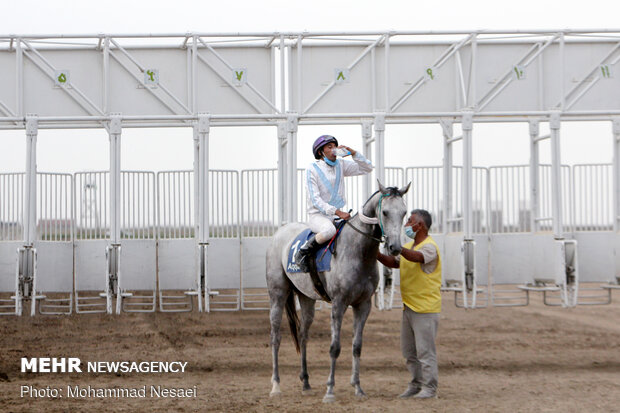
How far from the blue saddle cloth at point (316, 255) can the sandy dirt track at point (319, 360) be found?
134 centimetres

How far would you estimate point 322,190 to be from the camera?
836 cm

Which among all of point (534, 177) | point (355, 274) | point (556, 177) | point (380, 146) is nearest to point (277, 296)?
point (355, 274)

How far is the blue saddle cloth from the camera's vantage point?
8.27 metres

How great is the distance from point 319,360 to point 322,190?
12.6 feet

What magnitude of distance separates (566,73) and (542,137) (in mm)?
1432

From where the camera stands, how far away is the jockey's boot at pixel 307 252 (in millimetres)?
8305

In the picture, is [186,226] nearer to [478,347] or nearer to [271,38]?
[271,38]

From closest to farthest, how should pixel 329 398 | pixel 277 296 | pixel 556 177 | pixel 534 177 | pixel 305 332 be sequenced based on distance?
pixel 329 398, pixel 305 332, pixel 277 296, pixel 556 177, pixel 534 177

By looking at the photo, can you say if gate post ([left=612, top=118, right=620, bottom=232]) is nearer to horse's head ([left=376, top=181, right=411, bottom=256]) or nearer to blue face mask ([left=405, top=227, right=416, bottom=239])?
blue face mask ([left=405, top=227, right=416, bottom=239])

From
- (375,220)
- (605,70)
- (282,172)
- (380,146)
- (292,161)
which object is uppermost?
(605,70)

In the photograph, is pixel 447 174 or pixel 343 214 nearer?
pixel 343 214

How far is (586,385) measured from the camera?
9211 millimetres

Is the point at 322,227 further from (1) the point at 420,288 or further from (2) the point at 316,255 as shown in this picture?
(1) the point at 420,288

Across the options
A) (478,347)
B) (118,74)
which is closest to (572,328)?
(478,347)
